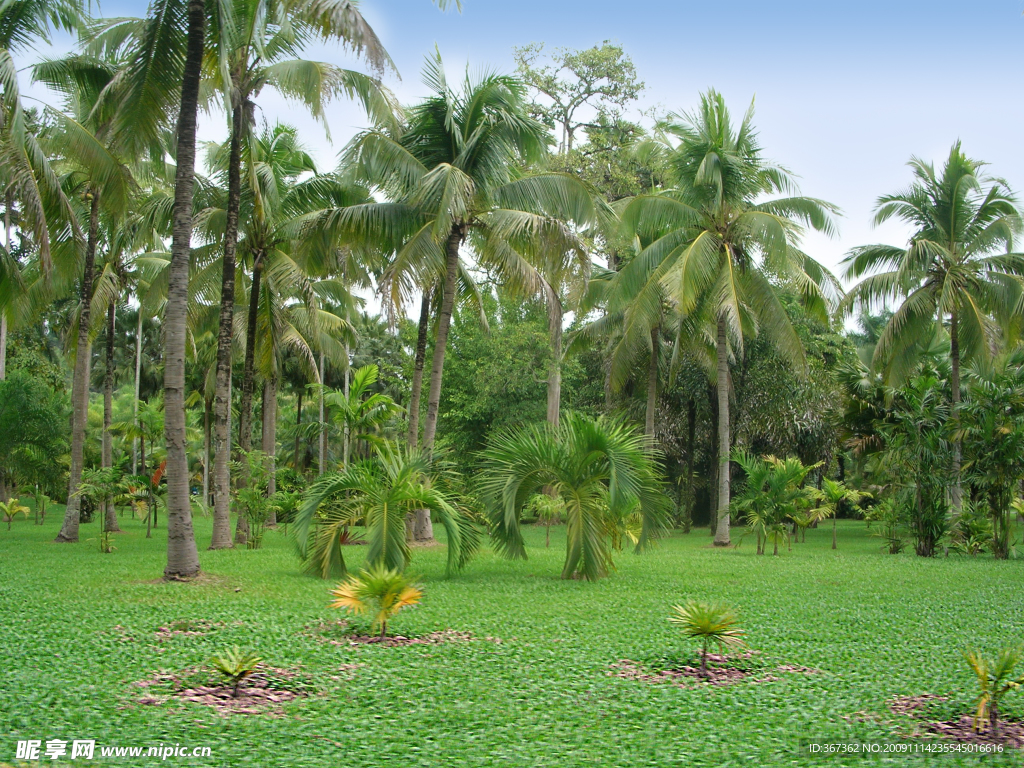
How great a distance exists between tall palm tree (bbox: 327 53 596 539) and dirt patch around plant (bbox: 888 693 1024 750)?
11.8m

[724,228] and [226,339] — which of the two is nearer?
[226,339]

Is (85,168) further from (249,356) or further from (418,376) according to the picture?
(418,376)

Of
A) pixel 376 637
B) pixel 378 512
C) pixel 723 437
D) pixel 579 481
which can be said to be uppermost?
pixel 723 437

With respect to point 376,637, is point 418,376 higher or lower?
higher

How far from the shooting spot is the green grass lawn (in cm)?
488

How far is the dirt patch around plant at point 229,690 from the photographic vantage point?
5469 mm

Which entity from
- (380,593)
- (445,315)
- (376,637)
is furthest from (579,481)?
(445,315)

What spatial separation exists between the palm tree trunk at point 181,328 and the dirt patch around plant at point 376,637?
4.02 meters

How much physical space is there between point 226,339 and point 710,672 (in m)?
11.5

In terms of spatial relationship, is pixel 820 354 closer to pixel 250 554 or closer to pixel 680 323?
pixel 680 323

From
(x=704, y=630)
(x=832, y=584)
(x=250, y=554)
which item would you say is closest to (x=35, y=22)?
(x=250, y=554)

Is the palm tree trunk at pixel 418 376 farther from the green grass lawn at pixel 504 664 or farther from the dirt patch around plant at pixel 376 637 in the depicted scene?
the dirt patch around plant at pixel 376 637

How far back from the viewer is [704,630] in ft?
21.8

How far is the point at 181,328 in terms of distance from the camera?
1116cm
